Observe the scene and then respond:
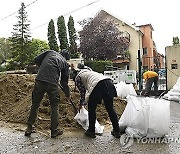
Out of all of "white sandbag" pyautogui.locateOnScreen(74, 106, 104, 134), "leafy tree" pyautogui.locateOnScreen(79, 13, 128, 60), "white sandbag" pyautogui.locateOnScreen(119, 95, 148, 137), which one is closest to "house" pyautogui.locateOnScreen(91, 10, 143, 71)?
"leafy tree" pyautogui.locateOnScreen(79, 13, 128, 60)

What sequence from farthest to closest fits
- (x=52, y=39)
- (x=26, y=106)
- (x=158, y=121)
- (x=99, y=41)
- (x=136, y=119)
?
(x=52, y=39), (x=99, y=41), (x=26, y=106), (x=136, y=119), (x=158, y=121)

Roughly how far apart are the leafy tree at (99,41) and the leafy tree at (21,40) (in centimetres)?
541

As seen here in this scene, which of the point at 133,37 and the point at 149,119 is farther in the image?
the point at 133,37

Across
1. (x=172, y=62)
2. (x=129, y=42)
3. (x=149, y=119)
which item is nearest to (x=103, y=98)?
(x=149, y=119)

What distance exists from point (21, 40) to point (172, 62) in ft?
59.9

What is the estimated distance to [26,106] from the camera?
20.2 ft

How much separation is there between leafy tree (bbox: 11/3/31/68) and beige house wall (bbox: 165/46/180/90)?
553 inches

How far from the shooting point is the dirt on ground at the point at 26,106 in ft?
18.2

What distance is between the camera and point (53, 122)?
477cm

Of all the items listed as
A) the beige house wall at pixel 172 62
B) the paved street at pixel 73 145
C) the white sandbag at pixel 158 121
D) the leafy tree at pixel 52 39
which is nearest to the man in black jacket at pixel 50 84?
the paved street at pixel 73 145

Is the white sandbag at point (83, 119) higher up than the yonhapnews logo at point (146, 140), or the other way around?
the white sandbag at point (83, 119)

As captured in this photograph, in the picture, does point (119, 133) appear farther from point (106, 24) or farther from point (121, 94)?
point (106, 24)

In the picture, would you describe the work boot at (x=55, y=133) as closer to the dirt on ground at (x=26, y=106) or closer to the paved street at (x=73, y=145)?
the paved street at (x=73, y=145)

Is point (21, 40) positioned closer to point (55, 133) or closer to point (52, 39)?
point (52, 39)
